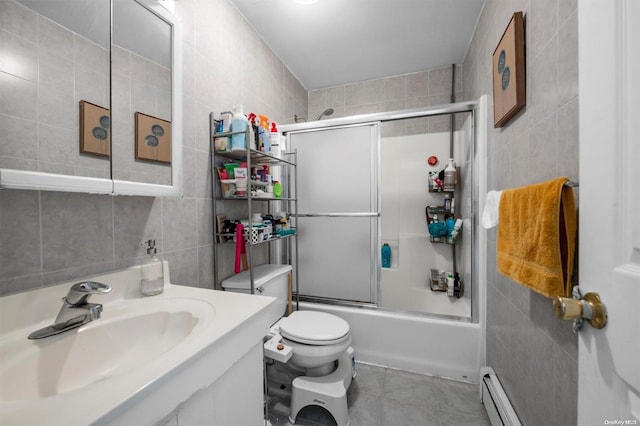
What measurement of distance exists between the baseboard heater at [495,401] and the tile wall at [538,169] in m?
0.03

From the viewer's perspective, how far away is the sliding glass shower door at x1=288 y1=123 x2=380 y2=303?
182 cm

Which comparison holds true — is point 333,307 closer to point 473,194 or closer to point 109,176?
point 473,194

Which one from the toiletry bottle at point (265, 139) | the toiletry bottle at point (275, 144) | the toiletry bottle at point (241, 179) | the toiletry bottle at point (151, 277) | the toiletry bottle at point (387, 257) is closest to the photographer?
the toiletry bottle at point (151, 277)

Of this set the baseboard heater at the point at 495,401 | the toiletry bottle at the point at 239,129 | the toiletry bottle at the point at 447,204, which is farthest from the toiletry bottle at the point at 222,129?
the toiletry bottle at the point at 447,204

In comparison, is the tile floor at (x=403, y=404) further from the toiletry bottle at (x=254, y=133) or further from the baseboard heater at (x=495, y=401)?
the toiletry bottle at (x=254, y=133)

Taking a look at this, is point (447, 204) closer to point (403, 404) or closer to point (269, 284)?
point (403, 404)

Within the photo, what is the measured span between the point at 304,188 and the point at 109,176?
1.29m

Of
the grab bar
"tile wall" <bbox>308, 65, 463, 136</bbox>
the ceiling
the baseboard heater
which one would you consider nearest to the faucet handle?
the grab bar

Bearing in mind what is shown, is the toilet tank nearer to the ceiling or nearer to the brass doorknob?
the brass doorknob

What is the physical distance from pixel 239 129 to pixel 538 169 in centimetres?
131

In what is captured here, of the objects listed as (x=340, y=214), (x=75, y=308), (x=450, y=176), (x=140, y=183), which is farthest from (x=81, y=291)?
(x=450, y=176)

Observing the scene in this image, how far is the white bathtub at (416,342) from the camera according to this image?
153 cm

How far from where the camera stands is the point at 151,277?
92 centimetres

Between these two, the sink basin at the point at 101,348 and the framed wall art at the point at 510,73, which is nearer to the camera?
the sink basin at the point at 101,348
